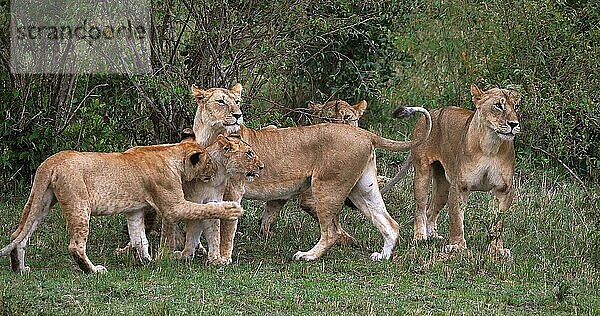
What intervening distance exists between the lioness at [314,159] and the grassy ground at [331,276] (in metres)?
0.31

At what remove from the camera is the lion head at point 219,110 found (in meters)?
9.38

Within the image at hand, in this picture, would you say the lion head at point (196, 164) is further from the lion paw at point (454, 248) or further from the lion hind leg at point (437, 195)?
the lion hind leg at point (437, 195)

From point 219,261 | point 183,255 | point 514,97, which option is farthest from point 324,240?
point 514,97

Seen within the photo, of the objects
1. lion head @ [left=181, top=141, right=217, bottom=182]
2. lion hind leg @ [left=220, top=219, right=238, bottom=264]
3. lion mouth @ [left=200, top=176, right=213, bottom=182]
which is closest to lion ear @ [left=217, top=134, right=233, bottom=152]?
lion head @ [left=181, top=141, right=217, bottom=182]

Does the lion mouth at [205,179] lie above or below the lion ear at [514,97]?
below

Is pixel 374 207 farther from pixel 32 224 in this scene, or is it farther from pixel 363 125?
pixel 363 125

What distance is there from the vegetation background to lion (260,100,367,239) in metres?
0.15

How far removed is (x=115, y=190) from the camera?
28.7ft

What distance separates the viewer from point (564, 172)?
1367 centimetres

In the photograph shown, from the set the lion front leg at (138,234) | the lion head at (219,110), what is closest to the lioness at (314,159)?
the lion head at (219,110)

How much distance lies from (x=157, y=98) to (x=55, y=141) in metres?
1.60

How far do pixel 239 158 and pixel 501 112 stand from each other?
→ 226 cm

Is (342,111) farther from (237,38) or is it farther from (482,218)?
(482,218)

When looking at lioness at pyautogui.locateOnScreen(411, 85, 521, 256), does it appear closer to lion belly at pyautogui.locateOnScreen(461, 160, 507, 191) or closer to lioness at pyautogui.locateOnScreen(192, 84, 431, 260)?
lion belly at pyautogui.locateOnScreen(461, 160, 507, 191)
